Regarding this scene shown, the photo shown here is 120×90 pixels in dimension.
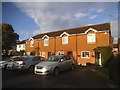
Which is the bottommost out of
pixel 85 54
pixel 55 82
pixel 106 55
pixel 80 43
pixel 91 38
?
pixel 55 82

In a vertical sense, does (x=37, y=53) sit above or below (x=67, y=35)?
below

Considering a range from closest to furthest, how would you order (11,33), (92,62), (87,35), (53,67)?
(53,67)
(92,62)
(87,35)
(11,33)

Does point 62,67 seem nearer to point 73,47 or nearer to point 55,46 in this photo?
point 73,47

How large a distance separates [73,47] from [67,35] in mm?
2485

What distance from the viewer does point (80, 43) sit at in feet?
52.7

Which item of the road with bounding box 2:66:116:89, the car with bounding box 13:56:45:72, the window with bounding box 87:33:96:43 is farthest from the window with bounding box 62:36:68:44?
the road with bounding box 2:66:116:89

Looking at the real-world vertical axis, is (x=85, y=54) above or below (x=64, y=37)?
below

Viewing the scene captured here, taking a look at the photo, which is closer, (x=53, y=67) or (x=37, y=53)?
(x=53, y=67)

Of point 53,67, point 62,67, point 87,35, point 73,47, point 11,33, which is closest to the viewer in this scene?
point 53,67

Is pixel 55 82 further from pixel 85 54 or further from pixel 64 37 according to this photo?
pixel 64 37

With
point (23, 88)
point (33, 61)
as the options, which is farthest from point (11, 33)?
point (23, 88)

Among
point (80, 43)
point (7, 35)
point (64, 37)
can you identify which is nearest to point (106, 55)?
point (80, 43)

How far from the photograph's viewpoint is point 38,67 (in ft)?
27.1

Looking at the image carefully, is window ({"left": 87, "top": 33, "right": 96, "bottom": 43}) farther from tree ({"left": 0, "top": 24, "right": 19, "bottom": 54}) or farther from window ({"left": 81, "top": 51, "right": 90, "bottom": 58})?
tree ({"left": 0, "top": 24, "right": 19, "bottom": 54})
